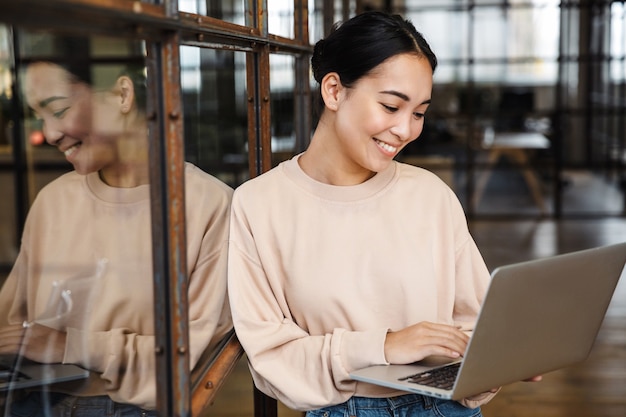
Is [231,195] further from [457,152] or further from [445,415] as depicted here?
[457,152]

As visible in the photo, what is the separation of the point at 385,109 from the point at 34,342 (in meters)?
0.65

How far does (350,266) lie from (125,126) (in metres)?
0.55

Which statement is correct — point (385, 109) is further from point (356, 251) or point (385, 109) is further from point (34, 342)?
point (34, 342)

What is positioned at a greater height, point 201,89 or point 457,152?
point 201,89

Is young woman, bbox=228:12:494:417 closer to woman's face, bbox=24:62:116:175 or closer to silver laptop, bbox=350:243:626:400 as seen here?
silver laptop, bbox=350:243:626:400

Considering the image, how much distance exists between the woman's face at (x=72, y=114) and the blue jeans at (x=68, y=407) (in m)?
0.26

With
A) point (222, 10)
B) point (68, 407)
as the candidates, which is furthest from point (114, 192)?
point (222, 10)

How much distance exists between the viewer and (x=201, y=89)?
4.71 metres

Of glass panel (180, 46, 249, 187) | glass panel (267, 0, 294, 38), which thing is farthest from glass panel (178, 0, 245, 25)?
glass panel (180, 46, 249, 187)

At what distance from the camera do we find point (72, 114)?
3.23 feet

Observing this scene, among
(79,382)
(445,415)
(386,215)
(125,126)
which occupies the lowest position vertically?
(445,415)

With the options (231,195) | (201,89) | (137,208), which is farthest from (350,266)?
(201,89)

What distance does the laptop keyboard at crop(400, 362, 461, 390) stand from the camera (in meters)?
1.34

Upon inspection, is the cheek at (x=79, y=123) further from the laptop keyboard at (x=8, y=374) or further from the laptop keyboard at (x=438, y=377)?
the laptop keyboard at (x=438, y=377)
